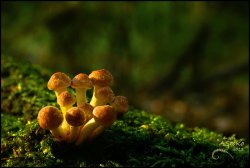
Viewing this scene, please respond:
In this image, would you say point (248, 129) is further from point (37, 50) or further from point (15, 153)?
point (15, 153)

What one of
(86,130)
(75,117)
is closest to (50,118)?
(75,117)

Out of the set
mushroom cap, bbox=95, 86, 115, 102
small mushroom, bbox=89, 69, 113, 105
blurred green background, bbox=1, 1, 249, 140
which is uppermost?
blurred green background, bbox=1, 1, 249, 140

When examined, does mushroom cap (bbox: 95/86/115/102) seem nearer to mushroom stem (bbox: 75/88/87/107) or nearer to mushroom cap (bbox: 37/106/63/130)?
mushroom stem (bbox: 75/88/87/107)

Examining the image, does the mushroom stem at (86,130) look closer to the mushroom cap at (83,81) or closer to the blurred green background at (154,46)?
the mushroom cap at (83,81)

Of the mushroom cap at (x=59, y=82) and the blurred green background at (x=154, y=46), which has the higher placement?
the blurred green background at (x=154, y=46)

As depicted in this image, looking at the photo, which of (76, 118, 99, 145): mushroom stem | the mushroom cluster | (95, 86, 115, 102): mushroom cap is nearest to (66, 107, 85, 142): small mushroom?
the mushroom cluster

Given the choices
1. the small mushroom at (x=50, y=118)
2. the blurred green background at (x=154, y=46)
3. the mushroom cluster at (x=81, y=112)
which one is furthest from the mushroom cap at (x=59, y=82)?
the blurred green background at (x=154, y=46)

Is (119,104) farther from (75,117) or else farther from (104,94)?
(75,117)
